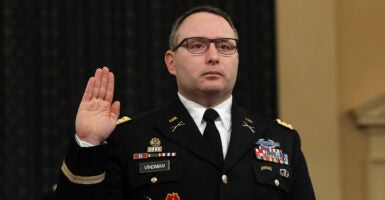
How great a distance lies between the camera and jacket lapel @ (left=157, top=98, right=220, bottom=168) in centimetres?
248

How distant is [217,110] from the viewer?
2.58m

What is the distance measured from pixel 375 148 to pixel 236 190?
4.03m

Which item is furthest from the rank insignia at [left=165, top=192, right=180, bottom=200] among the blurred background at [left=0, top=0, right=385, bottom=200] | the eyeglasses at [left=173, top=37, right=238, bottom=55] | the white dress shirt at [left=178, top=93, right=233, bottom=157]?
the blurred background at [left=0, top=0, right=385, bottom=200]

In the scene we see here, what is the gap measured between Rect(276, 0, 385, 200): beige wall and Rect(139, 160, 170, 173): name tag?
3937mm

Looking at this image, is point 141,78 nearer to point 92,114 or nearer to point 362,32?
point 362,32

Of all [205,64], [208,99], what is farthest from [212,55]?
[208,99]

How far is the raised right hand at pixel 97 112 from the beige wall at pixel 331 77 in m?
4.06

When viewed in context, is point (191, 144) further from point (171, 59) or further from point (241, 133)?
point (171, 59)

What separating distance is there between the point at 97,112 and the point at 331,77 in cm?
427

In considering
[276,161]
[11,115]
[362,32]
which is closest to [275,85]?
[362,32]

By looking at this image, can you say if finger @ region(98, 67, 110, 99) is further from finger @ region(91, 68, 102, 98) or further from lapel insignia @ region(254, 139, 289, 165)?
lapel insignia @ region(254, 139, 289, 165)

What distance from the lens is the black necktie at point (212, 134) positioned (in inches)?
→ 97.9

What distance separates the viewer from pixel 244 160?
A: 2.51m

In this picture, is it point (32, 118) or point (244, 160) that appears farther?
point (32, 118)
